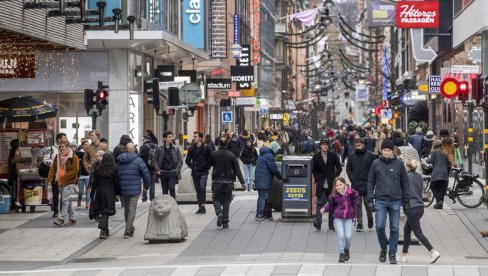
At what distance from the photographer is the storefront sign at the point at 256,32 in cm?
8800

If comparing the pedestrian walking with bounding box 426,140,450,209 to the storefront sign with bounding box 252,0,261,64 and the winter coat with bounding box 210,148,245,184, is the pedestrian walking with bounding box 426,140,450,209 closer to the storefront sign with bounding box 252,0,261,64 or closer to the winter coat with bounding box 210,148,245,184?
the winter coat with bounding box 210,148,245,184

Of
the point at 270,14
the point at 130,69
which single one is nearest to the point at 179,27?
the point at 130,69

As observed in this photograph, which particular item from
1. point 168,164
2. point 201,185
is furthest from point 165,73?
point 201,185

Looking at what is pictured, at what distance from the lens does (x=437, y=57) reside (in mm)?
65250

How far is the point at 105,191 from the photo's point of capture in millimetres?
21781

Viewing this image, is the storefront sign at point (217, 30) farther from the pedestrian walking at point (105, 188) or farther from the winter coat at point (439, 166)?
the pedestrian walking at point (105, 188)

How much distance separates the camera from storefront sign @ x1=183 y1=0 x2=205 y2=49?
184 feet

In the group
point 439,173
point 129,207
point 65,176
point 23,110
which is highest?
point 23,110

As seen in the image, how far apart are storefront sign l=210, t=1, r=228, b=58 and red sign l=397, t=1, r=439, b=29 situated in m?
11.3

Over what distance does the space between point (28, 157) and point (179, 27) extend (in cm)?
2901

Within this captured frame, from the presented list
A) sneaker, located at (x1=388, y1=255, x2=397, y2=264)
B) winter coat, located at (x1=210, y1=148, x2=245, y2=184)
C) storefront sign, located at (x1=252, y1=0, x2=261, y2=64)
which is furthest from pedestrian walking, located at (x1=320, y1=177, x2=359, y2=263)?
storefront sign, located at (x1=252, y1=0, x2=261, y2=64)

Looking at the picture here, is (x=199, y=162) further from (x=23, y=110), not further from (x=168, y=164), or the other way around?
(x=23, y=110)

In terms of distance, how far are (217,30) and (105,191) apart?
4037 cm

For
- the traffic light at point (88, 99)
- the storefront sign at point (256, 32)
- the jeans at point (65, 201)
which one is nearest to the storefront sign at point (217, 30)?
the storefront sign at point (256, 32)
